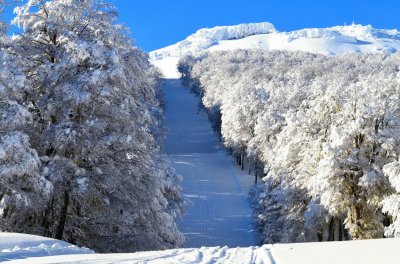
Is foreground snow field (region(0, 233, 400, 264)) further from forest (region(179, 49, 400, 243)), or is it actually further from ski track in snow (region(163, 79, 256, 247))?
ski track in snow (region(163, 79, 256, 247))

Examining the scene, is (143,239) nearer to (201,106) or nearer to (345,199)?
(345,199)

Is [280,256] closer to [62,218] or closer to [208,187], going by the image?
[62,218]

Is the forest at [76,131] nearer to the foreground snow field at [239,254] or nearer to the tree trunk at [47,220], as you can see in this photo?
the tree trunk at [47,220]

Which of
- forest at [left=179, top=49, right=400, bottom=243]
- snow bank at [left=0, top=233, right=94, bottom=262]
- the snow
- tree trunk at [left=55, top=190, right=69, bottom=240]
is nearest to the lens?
the snow

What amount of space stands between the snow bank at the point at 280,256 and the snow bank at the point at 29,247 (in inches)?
35.7

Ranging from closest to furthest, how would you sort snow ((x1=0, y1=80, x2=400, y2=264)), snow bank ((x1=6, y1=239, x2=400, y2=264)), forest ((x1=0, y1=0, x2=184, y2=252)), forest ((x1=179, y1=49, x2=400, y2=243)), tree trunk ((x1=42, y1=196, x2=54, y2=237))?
snow bank ((x1=6, y1=239, x2=400, y2=264)) < snow ((x1=0, y1=80, x2=400, y2=264)) < forest ((x1=0, y1=0, x2=184, y2=252)) < tree trunk ((x1=42, y1=196, x2=54, y2=237)) < forest ((x1=179, y1=49, x2=400, y2=243))

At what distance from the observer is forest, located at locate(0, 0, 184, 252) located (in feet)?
44.6

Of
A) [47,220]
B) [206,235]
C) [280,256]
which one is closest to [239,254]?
[280,256]

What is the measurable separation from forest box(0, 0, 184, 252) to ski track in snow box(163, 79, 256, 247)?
40.8 ft

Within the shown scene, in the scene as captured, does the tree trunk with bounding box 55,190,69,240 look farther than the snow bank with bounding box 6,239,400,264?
Yes

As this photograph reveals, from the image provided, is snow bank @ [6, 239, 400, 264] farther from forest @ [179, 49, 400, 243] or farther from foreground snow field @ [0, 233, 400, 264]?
forest @ [179, 49, 400, 243]

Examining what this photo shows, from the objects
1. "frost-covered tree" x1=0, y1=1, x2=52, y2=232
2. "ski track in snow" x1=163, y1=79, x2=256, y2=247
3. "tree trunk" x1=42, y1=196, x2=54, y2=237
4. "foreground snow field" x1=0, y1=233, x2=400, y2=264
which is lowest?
"ski track in snow" x1=163, y1=79, x2=256, y2=247

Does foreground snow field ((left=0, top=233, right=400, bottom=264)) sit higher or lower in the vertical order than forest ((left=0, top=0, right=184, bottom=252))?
lower

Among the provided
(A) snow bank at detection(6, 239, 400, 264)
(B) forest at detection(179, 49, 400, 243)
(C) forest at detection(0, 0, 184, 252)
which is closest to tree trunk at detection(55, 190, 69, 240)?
(C) forest at detection(0, 0, 184, 252)
